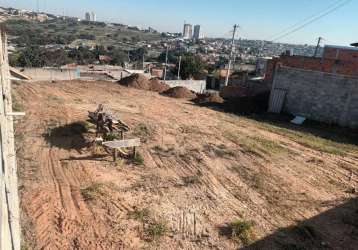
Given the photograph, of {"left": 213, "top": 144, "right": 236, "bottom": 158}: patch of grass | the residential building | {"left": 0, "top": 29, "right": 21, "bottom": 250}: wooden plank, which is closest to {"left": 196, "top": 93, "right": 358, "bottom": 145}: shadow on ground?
the residential building

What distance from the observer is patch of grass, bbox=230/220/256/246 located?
7264mm

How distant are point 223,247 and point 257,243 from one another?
0.71m

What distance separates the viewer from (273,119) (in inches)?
746

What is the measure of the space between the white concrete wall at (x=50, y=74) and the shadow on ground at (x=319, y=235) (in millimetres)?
23093

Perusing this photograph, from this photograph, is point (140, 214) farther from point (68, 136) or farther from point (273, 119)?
point (273, 119)

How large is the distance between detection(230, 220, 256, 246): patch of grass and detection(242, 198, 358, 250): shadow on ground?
0.16 m

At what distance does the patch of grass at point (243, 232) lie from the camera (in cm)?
726

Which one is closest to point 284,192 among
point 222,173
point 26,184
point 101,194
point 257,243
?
point 222,173

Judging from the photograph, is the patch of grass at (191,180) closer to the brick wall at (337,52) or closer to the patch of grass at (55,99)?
the patch of grass at (55,99)

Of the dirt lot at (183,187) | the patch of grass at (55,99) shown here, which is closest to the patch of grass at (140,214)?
the dirt lot at (183,187)

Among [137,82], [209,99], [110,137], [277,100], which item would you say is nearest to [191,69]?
[137,82]

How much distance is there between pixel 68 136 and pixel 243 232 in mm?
7208

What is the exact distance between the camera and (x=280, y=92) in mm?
19859

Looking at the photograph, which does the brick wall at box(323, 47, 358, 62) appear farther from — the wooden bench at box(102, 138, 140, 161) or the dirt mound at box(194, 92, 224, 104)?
the wooden bench at box(102, 138, 140, 161)
